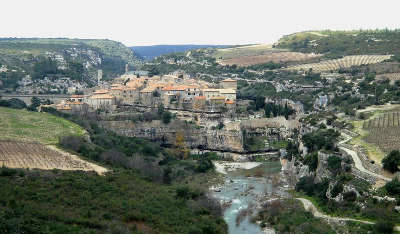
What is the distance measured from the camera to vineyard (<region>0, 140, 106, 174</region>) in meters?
45.1

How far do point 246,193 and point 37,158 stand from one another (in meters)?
17.6

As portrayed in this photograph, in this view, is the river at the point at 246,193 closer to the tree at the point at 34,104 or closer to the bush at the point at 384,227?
the bush at the point at 384,227

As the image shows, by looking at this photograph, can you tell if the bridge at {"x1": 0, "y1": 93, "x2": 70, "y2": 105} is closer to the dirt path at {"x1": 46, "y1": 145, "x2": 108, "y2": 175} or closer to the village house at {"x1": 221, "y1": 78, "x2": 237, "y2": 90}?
the village house at {"x1": 221, "y1": 78, "x2": 237, "y2": 90}

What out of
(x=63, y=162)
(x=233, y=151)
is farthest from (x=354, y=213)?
(x=233, y=151)

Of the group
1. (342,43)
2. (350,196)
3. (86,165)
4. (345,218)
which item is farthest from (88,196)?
(342,43)

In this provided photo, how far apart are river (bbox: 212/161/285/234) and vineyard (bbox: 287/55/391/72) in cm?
4181

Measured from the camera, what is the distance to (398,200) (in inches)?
1527

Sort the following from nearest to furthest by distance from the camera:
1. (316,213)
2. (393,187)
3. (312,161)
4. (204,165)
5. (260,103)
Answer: (393,187) < (316,213) < (312,161) < (204,165) < (260,103)

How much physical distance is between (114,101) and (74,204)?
5144 centimetres

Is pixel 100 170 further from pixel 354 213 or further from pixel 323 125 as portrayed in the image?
pixel 323 125

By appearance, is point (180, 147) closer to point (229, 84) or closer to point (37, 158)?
point (229, 84)

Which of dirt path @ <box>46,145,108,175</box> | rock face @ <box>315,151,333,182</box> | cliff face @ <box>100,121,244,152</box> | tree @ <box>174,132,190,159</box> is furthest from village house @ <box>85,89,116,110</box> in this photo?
rock face @ <box>315,151,333,182</box>

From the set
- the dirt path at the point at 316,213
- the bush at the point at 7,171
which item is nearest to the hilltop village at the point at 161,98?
the dirt path at the point at 316,213

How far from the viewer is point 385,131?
182 feet
